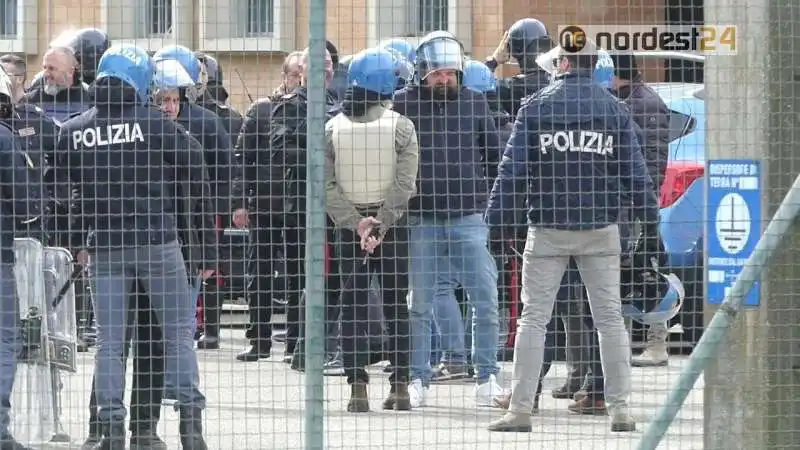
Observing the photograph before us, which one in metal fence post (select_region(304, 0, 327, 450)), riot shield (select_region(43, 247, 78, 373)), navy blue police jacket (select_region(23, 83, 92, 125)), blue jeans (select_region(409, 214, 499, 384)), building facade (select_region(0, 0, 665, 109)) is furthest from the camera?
navy blue police jacket (select_region(23, 83, 92, 125))

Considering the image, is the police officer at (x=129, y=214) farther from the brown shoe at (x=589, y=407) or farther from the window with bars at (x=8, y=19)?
the brown shoe at (x=589, y=407)

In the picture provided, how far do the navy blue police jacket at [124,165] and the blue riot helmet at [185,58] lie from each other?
47 cm

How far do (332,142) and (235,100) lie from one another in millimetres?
3185

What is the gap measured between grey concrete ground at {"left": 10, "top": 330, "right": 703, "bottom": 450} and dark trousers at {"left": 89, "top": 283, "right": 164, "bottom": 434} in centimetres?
26

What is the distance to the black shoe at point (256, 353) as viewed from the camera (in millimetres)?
11891

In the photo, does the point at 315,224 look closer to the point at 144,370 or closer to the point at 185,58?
the point at 144,370

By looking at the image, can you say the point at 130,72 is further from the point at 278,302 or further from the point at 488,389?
the point at 278,302

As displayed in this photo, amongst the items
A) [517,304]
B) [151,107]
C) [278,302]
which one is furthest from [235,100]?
[151,107]

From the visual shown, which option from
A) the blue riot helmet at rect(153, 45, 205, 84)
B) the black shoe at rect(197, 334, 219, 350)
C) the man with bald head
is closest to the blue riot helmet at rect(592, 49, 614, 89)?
the blue riot helmet at rect(153, 45, 205, 84)

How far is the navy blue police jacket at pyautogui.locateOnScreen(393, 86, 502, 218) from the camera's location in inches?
384

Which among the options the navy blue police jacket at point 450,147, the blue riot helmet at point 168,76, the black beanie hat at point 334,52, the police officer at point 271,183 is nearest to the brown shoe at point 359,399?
the navy blue police jacket at point 450,147

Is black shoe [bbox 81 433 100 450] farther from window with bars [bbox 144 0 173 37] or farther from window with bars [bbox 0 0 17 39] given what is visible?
window with bars [bbox 0 0 17 39]

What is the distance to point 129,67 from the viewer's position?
8.16 metres

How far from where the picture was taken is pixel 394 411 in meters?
9.77
